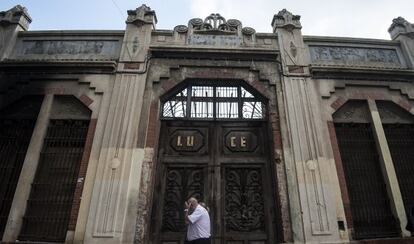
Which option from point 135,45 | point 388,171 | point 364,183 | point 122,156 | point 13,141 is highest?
point 135,45

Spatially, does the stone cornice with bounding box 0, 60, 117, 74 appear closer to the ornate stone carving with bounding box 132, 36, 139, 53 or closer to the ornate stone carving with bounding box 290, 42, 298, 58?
the ornate stone carving with bounding box 132, 36, 139, 53

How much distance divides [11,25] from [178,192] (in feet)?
22.9

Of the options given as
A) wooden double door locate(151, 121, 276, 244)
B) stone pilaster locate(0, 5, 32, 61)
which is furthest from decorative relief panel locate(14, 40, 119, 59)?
wooden double door locate(151, 121, 276, 244)

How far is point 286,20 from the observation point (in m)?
8.66

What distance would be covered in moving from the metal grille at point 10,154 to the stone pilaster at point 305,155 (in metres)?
6.27

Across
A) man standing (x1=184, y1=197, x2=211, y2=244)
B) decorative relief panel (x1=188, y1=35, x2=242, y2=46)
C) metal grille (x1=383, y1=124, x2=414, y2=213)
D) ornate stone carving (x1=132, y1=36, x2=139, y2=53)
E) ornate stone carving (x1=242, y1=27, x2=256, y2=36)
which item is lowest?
man standing (x1=184, y1=197, x2=211, y2=244)

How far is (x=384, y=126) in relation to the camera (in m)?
7.66

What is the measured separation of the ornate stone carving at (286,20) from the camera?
28.0 feet

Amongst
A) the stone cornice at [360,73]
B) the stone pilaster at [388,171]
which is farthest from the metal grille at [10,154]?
the stone pilaster at [388,171]

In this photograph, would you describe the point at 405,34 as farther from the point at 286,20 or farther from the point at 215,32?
the point at 215,32

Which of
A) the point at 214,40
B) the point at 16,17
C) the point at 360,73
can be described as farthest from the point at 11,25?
the point at 360,73

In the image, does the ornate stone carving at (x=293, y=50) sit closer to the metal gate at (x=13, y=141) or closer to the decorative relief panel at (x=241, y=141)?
the decorative relief panel at (x=241, y=141)

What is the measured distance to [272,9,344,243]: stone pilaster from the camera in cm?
607

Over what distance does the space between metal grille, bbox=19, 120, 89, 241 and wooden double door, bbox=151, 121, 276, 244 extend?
192 centimetres
